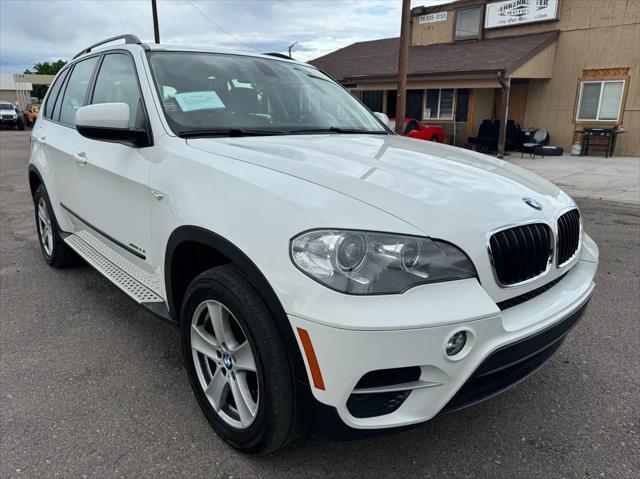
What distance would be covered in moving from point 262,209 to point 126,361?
1.74 metres

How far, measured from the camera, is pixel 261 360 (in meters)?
1.89

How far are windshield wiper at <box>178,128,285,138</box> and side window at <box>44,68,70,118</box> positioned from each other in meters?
2.67

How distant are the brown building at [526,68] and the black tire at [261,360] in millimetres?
14723

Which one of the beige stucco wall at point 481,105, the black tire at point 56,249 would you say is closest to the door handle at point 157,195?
the black tire at point 56,249

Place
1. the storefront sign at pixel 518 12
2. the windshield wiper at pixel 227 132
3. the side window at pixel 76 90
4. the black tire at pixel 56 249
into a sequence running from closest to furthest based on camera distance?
the windshield wiper at pixel 227 132 < the side window at pixel 76 90 < the black tire at pixel 56 249 < the storefront sign at pixel 518 12

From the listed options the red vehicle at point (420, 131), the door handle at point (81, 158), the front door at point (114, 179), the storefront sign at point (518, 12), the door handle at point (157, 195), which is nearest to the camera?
the door handle at point (157, 195)

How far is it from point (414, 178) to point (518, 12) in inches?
702

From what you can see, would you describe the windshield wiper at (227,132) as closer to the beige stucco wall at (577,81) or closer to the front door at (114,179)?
the front door at (114,179)

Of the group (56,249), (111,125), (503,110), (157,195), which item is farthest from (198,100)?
(503,110)

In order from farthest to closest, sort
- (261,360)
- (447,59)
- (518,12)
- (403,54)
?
(447,59) < (518,12) < (403,54) < (261,360)

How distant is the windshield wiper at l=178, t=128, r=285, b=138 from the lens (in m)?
2.66

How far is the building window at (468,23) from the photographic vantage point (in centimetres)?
1843

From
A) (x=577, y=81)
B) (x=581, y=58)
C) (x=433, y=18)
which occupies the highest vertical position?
(x=433, y=18)

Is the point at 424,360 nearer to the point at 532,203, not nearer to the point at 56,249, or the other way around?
the point at 532,203
